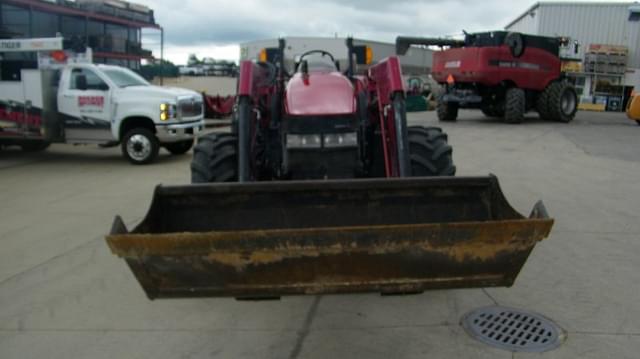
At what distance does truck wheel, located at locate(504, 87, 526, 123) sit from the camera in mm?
17500

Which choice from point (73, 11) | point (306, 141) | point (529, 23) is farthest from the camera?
point (529, 23)

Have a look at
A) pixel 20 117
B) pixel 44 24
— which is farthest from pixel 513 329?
pixel 44 24

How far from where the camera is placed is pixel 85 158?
13.0 meters

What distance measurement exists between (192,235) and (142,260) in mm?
316

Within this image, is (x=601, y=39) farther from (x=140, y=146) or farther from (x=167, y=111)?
(x=140, y=146)

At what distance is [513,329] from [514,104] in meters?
14.7

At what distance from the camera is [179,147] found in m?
12.9

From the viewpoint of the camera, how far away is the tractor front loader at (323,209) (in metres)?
2.93

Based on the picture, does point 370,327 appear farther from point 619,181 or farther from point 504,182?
point 619,181

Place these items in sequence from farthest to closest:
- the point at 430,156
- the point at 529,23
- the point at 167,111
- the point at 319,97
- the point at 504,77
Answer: the point at 529,23, the point at 504,77, the point at 167,111, the point at 430,156, the point at 319,97

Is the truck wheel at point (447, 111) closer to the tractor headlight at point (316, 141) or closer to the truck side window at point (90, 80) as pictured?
the truck side window at point (90, 80)

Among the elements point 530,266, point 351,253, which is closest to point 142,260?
point 351,253

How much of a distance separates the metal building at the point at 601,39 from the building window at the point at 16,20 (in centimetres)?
2586

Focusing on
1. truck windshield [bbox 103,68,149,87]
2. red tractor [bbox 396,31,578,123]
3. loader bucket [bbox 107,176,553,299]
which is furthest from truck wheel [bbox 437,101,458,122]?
loader bucket [bbox 107,176,553,299]
